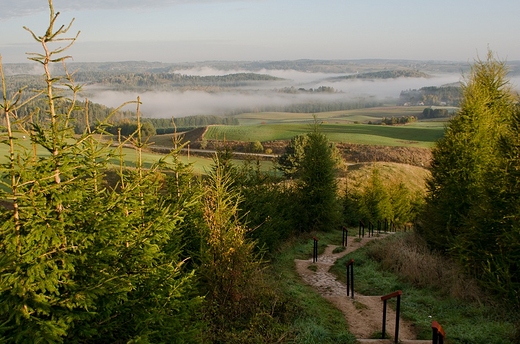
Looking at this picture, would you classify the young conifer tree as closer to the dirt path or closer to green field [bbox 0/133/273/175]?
green field [bbox 0/133/273/175]

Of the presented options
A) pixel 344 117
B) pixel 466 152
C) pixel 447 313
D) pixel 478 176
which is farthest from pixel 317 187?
pixel 344 117

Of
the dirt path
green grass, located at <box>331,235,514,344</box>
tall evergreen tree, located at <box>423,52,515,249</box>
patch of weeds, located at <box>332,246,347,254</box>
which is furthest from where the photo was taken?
patch of weeds, located at <box>332,246,347,254</box>

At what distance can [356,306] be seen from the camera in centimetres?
1062

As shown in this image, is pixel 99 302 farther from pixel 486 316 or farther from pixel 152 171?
pixel 486 316

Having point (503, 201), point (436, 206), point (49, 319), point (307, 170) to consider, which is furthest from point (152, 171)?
point (307, 170)

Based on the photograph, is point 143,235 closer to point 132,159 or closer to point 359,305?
point 359,305

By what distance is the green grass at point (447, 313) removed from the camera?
8328 mm

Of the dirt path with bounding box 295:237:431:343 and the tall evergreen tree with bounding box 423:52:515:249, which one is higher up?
the tall evergreen tree with bounding box 423:52:515:249

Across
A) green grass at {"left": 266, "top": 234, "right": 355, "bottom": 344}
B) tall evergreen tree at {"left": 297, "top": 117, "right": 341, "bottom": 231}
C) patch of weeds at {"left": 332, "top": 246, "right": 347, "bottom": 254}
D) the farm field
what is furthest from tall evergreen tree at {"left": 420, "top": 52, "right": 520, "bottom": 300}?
the farm field

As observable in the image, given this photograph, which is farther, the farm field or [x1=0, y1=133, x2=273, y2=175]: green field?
the farm field

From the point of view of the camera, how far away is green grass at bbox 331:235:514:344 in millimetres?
8328

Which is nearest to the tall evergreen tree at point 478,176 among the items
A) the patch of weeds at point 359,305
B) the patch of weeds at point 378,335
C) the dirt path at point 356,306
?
the dirt path at point 356,306

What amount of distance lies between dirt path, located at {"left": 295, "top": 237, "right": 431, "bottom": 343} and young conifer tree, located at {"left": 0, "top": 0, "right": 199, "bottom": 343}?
4.75 meters

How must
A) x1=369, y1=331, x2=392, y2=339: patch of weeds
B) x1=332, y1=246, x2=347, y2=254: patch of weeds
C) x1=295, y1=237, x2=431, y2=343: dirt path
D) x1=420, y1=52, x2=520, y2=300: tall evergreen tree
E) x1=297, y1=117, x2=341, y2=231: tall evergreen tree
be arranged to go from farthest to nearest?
1. x1=297, y1=117, x2=341, y2=231: tall evergreen tree
2. x1=332, y1=246, x2=347, y2=254: patch of weeds
3. x1=420, y1=52, x2=520, y2=300: tall evergreen tree
4. x1=295, y1=237, x2=431, y2=343: dirt path
5. x1=369, y1=331, x2=392, y2=339: patch of weeds
